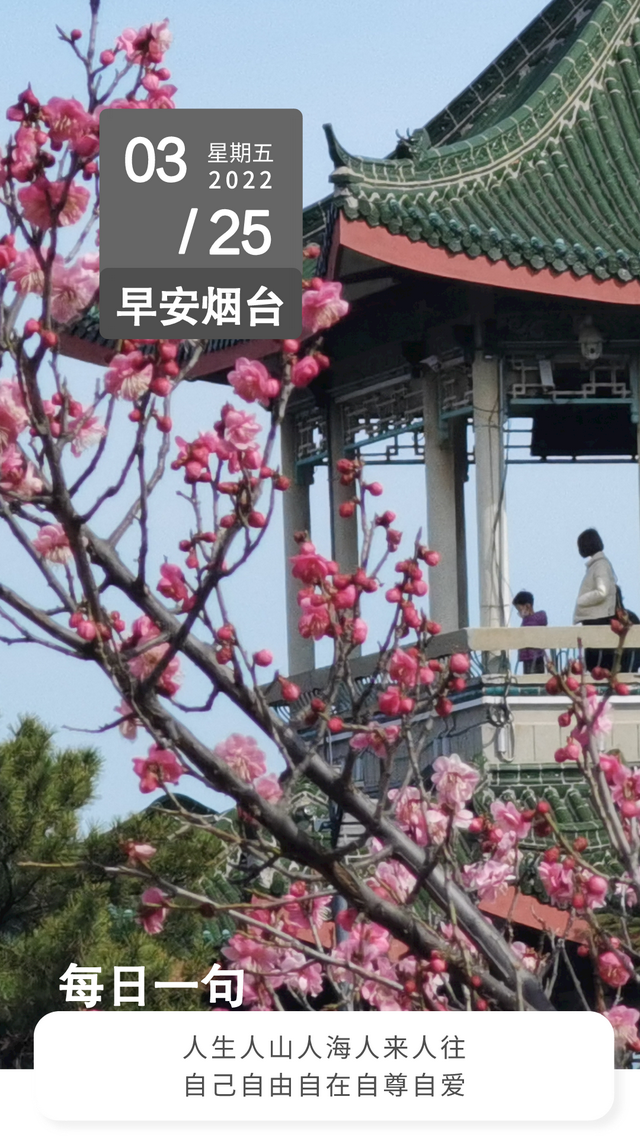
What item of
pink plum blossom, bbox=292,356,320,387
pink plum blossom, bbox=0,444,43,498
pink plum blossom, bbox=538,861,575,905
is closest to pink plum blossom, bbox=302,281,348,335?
pink plum blossom, bbox=292,356,320,387

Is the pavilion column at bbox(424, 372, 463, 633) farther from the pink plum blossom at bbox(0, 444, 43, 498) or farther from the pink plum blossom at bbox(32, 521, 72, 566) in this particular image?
the pink plum blossom at bbox(0, 444, 43, 498)

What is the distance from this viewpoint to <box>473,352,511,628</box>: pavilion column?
35.9ft

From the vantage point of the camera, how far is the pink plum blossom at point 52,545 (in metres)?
5.00

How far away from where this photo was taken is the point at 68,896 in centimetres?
1035

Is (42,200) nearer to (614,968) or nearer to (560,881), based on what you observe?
(560,881)

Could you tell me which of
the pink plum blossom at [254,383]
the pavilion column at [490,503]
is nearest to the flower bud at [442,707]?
the pink plum blossom at [254,383]

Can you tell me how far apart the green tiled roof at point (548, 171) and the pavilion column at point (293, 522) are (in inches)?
81.6

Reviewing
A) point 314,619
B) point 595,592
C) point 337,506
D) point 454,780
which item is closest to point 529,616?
point 595,592

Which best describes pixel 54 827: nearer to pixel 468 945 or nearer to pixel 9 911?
pixel 9 911

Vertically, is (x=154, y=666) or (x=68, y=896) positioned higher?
(x=154, y=666)

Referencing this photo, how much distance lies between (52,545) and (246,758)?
674mm

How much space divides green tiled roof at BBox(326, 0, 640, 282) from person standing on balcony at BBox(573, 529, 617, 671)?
1.39 m

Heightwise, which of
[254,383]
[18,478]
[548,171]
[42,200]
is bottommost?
[18,478]

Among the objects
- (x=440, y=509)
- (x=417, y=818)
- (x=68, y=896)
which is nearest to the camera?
(x=417, y=818)
